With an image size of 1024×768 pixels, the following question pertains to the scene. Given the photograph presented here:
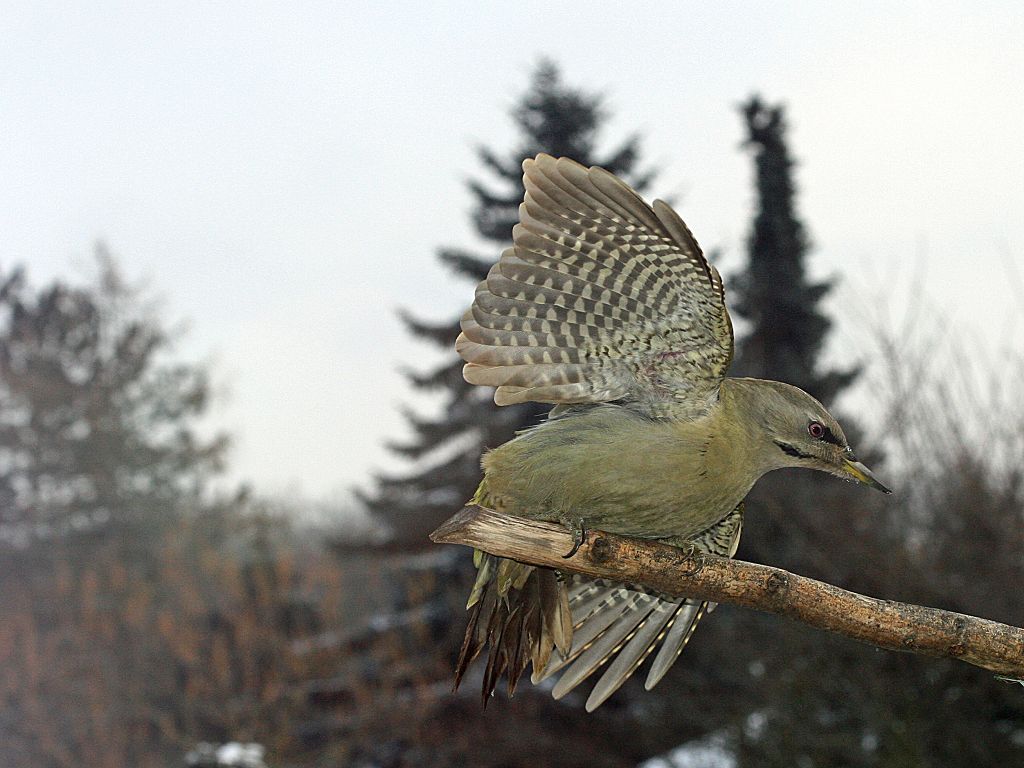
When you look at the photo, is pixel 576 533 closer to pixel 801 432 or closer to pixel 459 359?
pixel 801 432

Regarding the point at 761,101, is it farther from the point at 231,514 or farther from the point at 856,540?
the point at 231,514

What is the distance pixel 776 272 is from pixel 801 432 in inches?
406

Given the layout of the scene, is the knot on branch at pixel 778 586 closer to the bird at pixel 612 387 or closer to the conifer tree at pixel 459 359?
the bird at pixel 612 387

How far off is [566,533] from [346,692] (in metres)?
11.8

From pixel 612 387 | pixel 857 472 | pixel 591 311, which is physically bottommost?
pixel 857 472

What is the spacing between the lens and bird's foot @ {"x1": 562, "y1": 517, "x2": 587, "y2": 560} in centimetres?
326

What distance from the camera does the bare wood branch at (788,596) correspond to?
305 centimetres

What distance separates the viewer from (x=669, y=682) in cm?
1112

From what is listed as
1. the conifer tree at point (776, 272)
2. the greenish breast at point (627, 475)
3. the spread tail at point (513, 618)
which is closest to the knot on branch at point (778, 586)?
the greenish breast at point (627, 475)

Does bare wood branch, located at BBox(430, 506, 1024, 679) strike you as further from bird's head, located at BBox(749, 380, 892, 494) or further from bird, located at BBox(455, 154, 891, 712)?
bird's head, located at BBox(749, 380, 892, 494)

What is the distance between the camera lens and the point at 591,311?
11.4ft

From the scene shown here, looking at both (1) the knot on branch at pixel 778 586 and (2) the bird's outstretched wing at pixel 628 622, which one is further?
(2) the bird's outstretched wing at pixel 628 622

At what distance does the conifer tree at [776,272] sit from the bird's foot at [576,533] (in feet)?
32.3

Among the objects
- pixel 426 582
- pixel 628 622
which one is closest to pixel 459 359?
pixel 426 582
